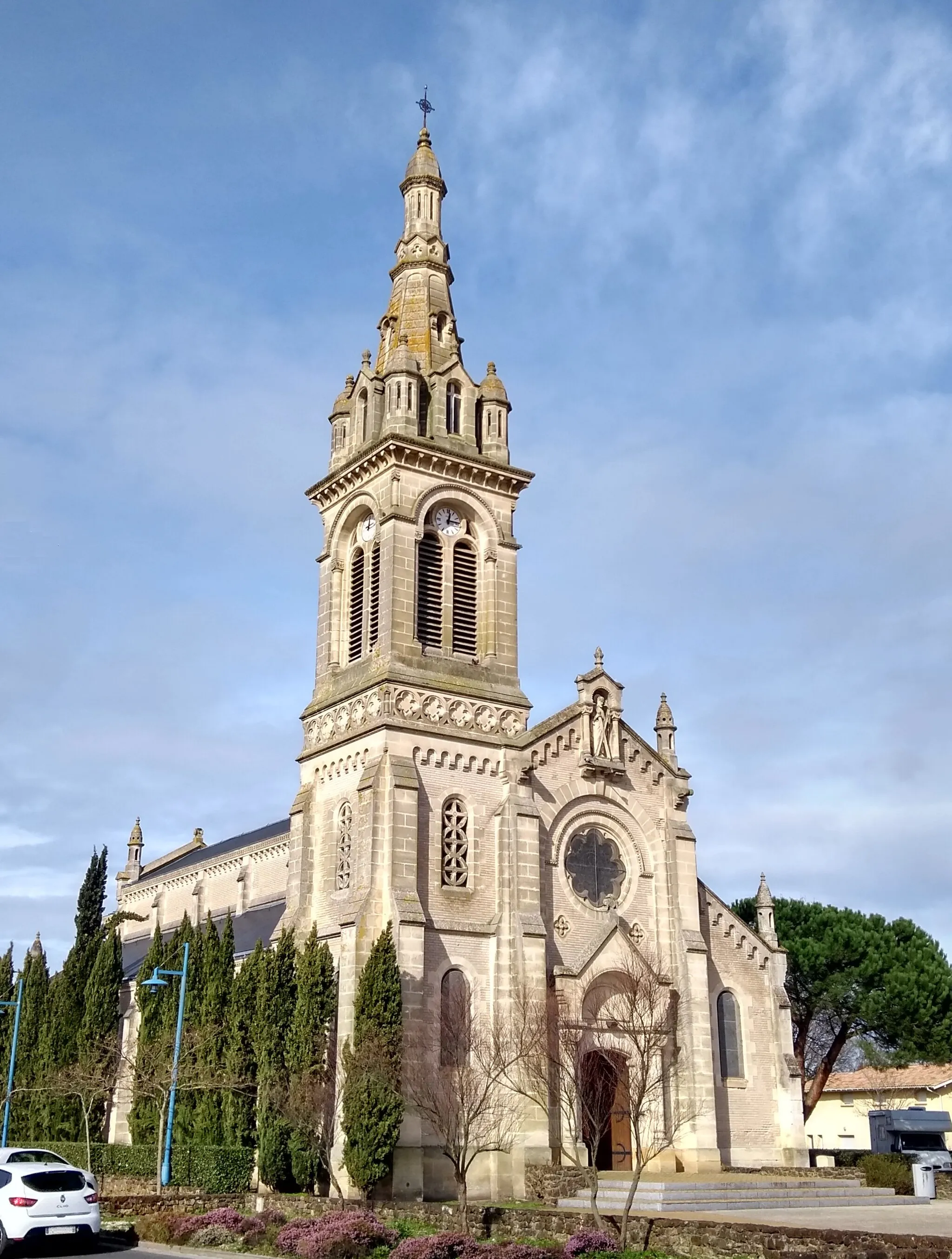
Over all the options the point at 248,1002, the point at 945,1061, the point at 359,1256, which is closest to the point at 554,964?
the point at 248,1002

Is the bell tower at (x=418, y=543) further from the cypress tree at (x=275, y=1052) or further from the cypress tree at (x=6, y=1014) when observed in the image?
the cypress tree at (x=6, y=1014)

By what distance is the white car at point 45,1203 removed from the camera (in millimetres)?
22703

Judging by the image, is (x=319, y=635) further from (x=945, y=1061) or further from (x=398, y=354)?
(x=945, y=1061)

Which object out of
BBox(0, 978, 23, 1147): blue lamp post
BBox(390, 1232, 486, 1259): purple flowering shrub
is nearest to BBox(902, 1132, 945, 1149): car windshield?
BBox(390, 1232, 486, 1259): purple flowering shrub

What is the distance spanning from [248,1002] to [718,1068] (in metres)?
16.2

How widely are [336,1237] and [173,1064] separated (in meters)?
16.4

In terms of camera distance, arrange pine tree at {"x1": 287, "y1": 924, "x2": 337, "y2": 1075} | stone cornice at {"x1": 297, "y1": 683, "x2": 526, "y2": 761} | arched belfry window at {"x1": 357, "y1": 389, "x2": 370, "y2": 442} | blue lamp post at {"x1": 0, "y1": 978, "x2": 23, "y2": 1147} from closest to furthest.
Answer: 1. pine tree at {"x1": 287, "y1": 924, "x2": 337, "y2": 1075}
2. stone cornice at {"x1": 297, "y1": 683, "x2": 526, "y2": 761}
3. arched belfry window at {"x1": 357, "y1": 389, "x2": 370, "y2": 442}
4. blue lamp post at {"x1": 0, "y1": 978, "x2": 23, "y2": 1147}

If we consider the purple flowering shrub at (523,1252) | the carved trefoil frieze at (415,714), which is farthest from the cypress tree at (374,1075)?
the purple flowering shrub at (523,1252)

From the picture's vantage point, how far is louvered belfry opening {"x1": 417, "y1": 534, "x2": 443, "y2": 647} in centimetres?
4366

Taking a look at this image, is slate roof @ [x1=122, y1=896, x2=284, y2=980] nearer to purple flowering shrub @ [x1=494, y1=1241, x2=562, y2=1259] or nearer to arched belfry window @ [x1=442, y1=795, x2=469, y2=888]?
arched belfry window @ [x1=442, y1=795, x2=469, y2=888]

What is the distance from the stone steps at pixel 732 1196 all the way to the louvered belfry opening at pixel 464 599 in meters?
17.5

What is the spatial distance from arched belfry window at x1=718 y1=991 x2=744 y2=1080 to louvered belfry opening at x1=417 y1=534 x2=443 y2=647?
52.3ft

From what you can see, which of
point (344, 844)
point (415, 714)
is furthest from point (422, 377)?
point (344, 844)

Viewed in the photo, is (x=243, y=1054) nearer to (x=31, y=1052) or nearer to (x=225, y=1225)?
(x=225, y=1225)
